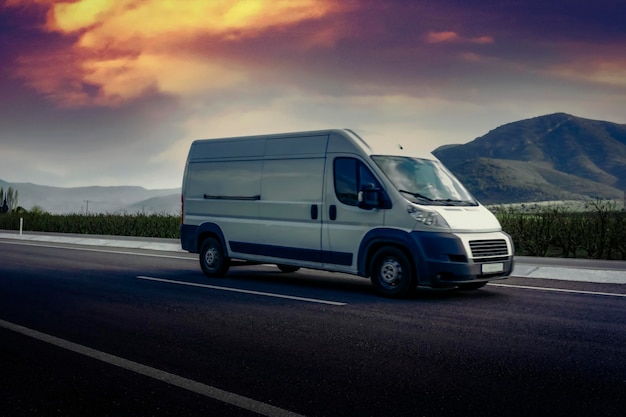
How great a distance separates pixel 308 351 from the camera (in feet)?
21.3

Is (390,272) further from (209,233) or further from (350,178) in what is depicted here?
(209,233)

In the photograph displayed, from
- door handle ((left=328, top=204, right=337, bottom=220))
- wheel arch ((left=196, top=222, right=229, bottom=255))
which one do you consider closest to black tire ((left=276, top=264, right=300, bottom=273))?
wheel arch ((left=196, top=222, right=229, bottom=255))

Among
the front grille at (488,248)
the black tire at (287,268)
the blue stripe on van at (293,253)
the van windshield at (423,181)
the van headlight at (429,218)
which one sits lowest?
the black tire at (287,268)

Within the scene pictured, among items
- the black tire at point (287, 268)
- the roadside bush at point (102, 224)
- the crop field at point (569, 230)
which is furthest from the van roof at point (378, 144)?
the roadside bush at point (102, 224)

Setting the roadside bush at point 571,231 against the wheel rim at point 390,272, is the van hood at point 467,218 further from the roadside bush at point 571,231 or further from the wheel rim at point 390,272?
the roadside bush at point 571,231

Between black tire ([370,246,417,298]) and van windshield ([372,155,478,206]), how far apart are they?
34.4 inches

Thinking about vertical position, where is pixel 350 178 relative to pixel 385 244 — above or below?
above

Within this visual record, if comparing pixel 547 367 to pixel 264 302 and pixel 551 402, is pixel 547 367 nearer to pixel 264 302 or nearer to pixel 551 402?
pixel 551 402

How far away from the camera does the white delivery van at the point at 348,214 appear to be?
984 cm

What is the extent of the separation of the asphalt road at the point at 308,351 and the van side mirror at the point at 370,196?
1386 millimetres

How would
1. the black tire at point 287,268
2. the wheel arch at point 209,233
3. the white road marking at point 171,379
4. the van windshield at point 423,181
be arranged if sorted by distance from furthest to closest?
1. the black tire at point 287,268
2. the wheel arch at point 209,233
3. the van windshield at point 423,181
4. the white road marking at point 171,379

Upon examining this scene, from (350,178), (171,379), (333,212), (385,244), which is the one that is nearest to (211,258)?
(333,212)

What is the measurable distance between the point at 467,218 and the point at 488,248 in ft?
1.83

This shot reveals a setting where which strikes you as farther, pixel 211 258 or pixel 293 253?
pixel 211 258
